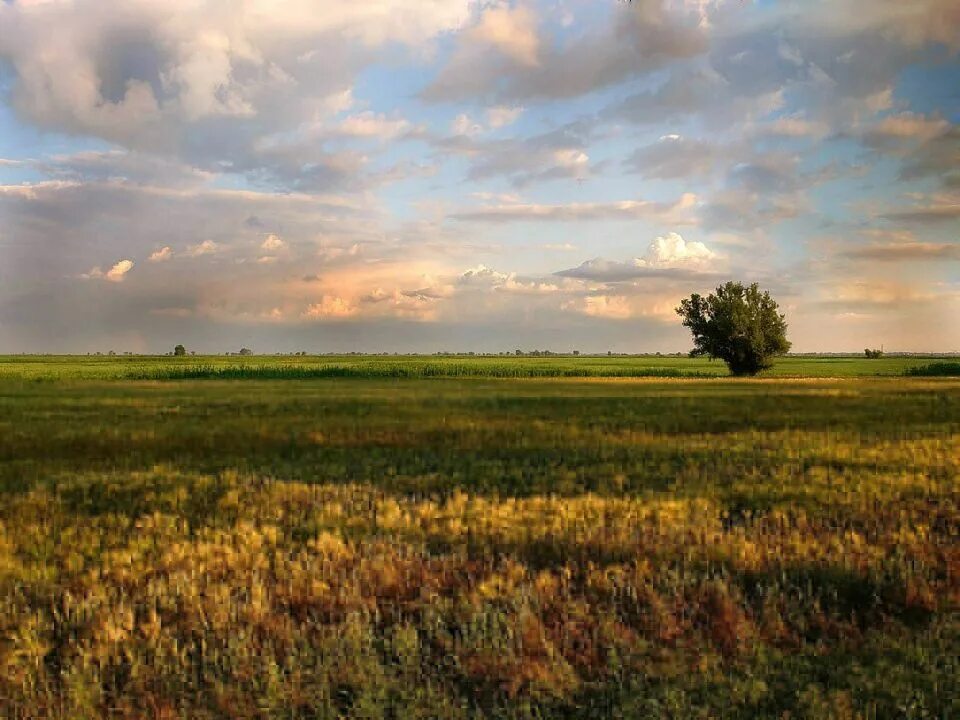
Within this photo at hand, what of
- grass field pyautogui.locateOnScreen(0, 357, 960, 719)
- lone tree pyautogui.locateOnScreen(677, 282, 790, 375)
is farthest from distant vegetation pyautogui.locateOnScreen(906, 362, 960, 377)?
grass field pyautogui.locateOnScreen(0, 357, 960, 719)

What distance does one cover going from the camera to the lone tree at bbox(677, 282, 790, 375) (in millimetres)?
88250

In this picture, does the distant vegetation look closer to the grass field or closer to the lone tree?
the lone tree

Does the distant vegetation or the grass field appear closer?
the grass field

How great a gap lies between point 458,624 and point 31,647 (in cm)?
397

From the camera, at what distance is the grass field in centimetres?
604

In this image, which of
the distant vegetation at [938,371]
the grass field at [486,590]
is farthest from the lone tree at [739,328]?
the grass field at [486,590]

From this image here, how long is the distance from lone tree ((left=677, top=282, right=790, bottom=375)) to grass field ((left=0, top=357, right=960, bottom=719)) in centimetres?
7229

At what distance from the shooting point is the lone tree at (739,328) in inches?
3474

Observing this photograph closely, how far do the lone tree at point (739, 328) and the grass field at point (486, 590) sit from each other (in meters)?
72.3

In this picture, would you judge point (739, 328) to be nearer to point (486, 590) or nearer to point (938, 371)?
point (938, 371)

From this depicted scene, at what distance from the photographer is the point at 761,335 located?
3455 inches

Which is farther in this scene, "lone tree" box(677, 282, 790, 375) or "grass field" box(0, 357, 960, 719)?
"lone tree" box(677, 282, 790, 375)

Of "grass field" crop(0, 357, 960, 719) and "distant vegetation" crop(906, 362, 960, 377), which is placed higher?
"distant vegetation" crop(906, 362, 960, 377)

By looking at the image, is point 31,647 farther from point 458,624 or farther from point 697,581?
point 697,581
